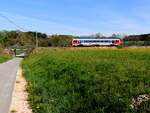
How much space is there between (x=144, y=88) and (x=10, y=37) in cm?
11959

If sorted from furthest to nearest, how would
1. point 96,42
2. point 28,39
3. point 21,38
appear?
point 28,39
point 21,38
point 96,42

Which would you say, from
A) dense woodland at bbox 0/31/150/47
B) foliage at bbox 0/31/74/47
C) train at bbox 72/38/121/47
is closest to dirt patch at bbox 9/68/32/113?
train at bbox 72/38/121/47

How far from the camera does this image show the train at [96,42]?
266ft

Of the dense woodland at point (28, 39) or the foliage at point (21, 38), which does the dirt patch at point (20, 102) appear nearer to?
the dense woodland at point (28, 39)

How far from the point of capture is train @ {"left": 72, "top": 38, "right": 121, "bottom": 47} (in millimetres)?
81044

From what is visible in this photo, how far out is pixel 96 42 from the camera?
8281 cm

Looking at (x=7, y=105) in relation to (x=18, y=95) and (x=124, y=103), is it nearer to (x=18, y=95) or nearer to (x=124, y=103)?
(x=18, y=95)

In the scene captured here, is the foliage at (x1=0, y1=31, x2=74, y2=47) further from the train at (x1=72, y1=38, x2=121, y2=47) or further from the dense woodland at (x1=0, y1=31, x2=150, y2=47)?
the train at (x1=72, y1=38, x2=121, y2=47)

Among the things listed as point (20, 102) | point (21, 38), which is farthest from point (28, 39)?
point (20, 102)

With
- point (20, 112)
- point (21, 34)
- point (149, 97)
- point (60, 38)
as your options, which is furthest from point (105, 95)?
point (21, 34)

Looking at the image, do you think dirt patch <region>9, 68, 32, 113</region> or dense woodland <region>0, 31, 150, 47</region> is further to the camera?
dense woodland <region>0, 31, 150, 47</region>

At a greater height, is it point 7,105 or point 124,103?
point 124,103

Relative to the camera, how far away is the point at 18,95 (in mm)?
13594

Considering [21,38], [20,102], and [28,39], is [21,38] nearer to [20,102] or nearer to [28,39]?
[28,39]
